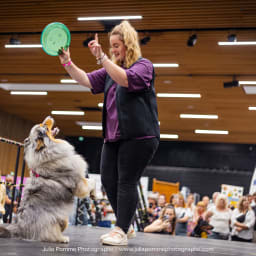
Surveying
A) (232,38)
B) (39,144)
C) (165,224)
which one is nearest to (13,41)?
(232,38)

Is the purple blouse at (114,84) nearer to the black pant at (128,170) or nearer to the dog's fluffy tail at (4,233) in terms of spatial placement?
the black pant at (128,170)

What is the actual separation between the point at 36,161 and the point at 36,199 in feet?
0.77

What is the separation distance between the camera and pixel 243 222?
6023 mm

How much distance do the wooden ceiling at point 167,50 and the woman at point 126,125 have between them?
3713 mm

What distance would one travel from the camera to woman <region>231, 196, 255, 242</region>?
5.96m

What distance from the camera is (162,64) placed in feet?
26.2

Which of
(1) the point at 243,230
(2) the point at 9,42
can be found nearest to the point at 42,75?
(2) the point at 9,42

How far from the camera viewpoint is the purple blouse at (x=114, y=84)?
6.66 ft

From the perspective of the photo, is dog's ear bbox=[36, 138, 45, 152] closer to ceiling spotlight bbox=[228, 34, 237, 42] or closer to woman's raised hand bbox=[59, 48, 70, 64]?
woman's raised hand bbox=[59, 48, 70, 64]

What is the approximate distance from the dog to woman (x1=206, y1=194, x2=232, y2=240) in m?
4.16

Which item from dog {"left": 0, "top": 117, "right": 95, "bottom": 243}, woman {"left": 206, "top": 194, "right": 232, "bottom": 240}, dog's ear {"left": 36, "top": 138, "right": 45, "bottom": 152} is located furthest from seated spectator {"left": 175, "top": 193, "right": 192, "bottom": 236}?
dog's ear {"left": 36, "top": 138, "right": 45, "bottom": 152}

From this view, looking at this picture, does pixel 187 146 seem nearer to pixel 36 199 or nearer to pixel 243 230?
pixel 243 230

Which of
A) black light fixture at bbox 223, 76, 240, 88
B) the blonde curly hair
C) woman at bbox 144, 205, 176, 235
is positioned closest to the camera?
the blonde curly hair

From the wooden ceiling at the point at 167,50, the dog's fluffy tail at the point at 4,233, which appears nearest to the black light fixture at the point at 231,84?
the wooden ceiling at the point at 167,50
